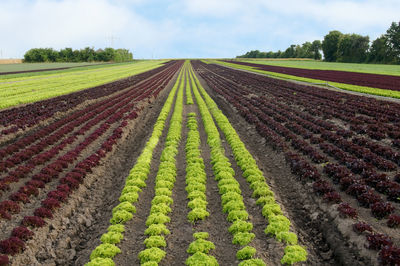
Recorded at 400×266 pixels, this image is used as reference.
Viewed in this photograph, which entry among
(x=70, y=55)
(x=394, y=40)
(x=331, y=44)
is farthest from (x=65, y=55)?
(x=394, y=40)

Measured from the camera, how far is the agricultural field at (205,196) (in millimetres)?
9148

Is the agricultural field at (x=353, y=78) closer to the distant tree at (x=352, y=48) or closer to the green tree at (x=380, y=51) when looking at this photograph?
the green tree at (x=380, y=51)

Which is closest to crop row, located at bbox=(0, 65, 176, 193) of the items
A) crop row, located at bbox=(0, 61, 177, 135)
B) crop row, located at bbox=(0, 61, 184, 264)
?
crop row, located at bbox=(0, 61, 184, 264)

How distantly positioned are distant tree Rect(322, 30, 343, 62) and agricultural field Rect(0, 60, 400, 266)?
14438cm

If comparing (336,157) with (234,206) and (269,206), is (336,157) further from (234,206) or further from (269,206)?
(234,206)

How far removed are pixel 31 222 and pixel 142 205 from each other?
4356 mm

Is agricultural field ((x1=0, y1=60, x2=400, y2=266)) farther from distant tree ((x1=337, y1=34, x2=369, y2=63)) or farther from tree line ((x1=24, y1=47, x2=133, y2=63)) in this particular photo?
tree line ((x1=24, y1=47, x2=133, y2=63))

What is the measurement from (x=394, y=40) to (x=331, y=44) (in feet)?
114

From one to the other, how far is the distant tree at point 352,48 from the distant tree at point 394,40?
9634mm

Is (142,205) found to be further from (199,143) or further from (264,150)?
(264,150)

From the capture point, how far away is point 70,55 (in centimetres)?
17725

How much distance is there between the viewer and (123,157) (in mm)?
18609

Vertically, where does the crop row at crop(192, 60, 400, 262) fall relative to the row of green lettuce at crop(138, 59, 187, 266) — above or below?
above

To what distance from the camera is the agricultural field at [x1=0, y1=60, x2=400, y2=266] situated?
30.0ft
